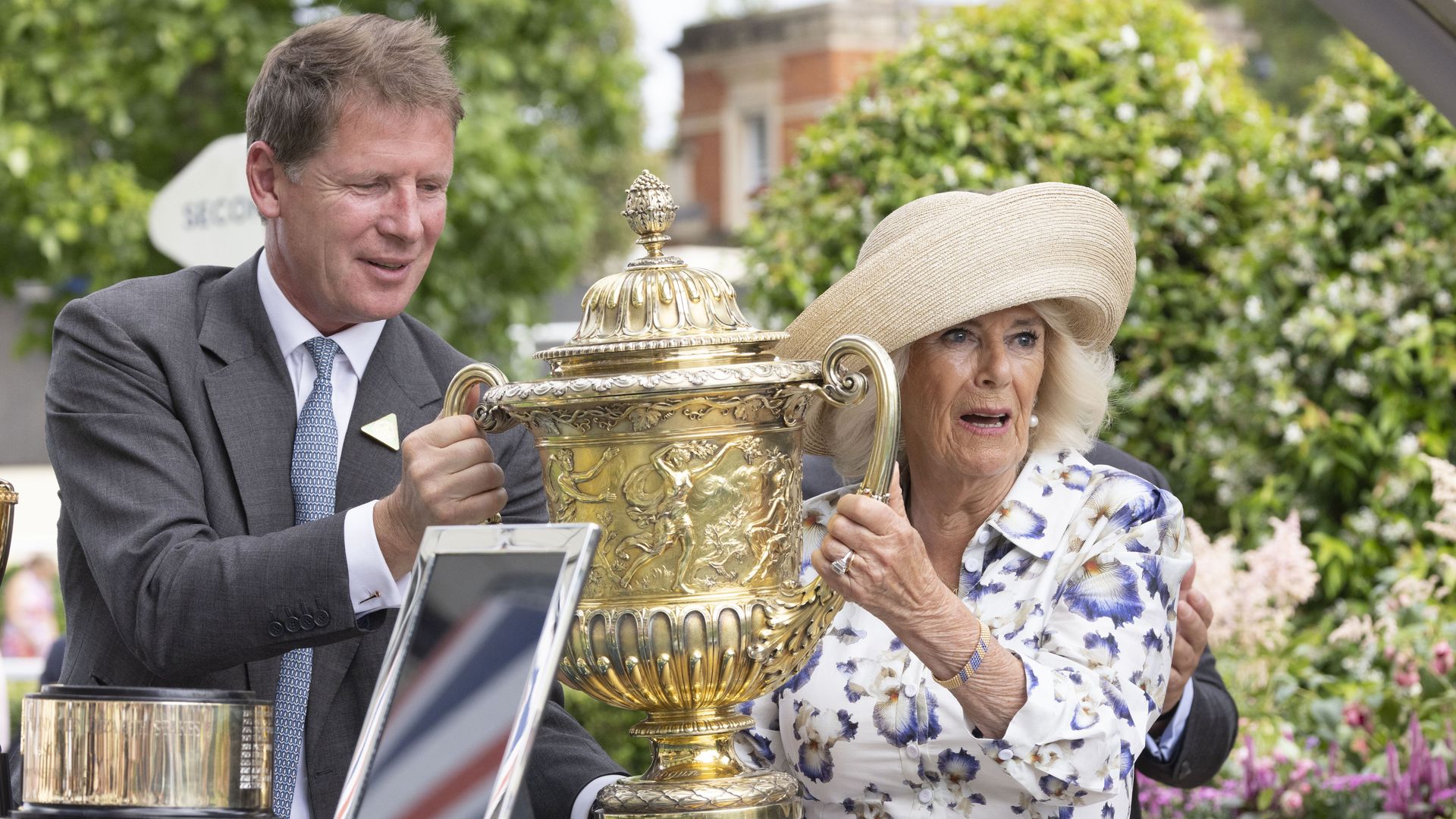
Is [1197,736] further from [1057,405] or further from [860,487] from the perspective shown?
[860,487]

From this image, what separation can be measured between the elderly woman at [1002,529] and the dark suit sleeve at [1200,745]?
64 centimetres

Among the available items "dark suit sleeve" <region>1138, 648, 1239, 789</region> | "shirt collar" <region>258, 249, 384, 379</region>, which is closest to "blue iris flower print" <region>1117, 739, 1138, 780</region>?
"dark suit sleeve" <region>1138, 648, 1239, 789</region>

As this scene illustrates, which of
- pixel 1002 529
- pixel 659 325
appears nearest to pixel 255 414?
pixel 659 325

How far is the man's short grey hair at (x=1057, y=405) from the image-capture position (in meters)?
2.53

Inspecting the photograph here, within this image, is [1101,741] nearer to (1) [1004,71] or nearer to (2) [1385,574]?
(2) [1385,574]

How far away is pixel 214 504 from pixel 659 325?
0.77 meters

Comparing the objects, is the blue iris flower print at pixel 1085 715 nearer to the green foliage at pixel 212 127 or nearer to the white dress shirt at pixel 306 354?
the white dress shirt at pixel 306 354

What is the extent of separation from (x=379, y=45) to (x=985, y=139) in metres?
4.29

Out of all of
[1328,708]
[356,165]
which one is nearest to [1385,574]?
[1328,708]

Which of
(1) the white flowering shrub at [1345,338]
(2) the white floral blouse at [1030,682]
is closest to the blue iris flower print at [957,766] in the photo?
(2) the white floral blouse at [1030,682]

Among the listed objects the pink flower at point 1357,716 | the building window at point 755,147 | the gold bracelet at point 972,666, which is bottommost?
the pink flower at point 1357,716

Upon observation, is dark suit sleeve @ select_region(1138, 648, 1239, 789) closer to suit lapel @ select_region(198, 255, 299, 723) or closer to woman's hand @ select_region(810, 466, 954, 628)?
woman's hand @ select_region(810, 466, 954, 628)

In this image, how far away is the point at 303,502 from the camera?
2.38 metres

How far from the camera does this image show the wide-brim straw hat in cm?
236
